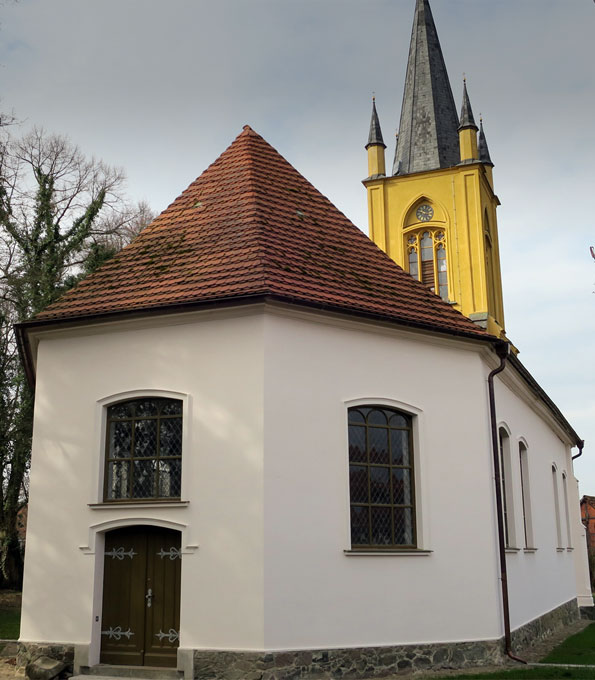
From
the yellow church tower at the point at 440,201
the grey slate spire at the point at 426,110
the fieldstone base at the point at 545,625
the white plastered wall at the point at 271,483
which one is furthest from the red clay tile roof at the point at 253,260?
the grey slate spire at the point at 426,110

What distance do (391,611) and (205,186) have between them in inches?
313

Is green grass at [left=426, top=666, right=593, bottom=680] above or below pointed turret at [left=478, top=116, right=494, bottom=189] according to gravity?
below

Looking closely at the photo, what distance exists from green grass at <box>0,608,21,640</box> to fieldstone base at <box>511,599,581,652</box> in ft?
33.1

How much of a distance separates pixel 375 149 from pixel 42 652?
26.6 metres

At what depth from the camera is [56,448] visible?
39.9 feet

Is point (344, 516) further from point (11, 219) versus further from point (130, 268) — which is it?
point (11, 219)

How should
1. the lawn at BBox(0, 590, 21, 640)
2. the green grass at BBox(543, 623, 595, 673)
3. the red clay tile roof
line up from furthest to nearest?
1. the lawn at BBox(0, 590, 21, 640)
2. the green grass at BBox(543, 623, 595, 673)
3. the red clay tile roof

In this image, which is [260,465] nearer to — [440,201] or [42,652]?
[42,652]

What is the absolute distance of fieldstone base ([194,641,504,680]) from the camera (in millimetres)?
10227

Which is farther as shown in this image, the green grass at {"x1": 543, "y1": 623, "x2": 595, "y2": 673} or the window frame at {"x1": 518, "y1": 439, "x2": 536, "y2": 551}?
the window frame at {"x1": 518, "y1": 439, "x2": 536, "y2": 551}

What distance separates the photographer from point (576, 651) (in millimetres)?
14430

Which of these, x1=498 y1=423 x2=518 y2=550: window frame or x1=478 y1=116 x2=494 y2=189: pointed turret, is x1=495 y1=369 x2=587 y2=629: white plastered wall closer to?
x1=498 y1=423 x2=518 y2=550: window frame

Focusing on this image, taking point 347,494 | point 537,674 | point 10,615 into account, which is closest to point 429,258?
point 10,615

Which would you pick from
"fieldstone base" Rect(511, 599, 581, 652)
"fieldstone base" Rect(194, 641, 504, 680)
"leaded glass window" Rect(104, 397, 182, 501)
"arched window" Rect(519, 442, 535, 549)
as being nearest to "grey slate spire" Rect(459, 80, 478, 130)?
"arched window" Rect(519, 442, 535, 549)
